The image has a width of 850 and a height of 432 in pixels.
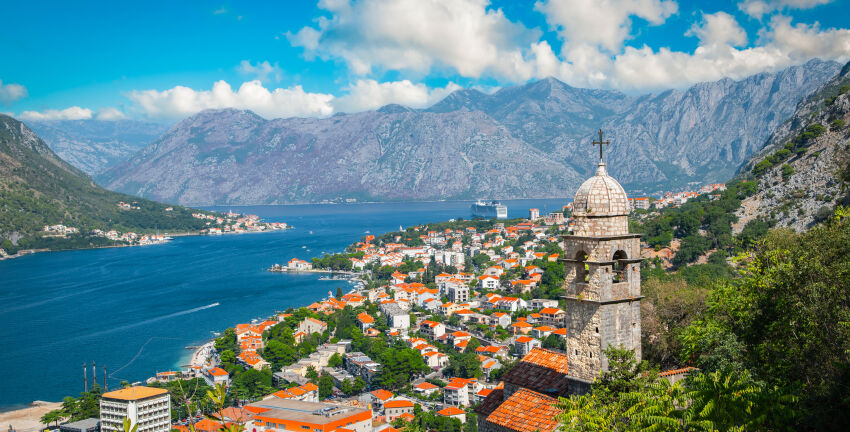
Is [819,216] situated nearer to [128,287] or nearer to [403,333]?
[403,333]

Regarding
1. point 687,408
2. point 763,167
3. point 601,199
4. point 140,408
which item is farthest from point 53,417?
point 763,167

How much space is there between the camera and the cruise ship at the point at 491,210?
500ft

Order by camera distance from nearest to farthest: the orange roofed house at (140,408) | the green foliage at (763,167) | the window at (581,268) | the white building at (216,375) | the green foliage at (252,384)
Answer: the window at (581,268) → the orange roofed house at (140,408) → the green foliage at (252,384) → the white building at (216,375) → the green foliage at (763,167)

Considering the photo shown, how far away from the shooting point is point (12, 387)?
37.6 m

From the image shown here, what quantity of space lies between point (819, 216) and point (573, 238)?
30660 millimetres

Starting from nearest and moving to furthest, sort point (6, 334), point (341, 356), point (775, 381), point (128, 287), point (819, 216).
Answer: point (775, 381)
point (819, 216)
point (341, 356)
point (6, 334)
point (128, 287)

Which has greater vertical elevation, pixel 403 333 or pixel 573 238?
pixel 573 238

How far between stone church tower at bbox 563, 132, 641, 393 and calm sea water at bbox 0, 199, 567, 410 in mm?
34904

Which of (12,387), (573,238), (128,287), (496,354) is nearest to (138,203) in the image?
(128,287)

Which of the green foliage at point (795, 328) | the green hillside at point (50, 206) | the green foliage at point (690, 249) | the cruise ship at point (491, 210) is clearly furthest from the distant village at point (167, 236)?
the green foliage at point (795, 328)

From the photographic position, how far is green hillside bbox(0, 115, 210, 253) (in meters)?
114

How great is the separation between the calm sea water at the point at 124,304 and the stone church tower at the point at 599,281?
34.9 meters

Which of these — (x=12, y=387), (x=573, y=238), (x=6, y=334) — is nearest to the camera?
(x=573, y=238)

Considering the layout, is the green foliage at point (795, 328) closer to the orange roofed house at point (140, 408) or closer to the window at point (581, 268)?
the window at point (581, 268)
